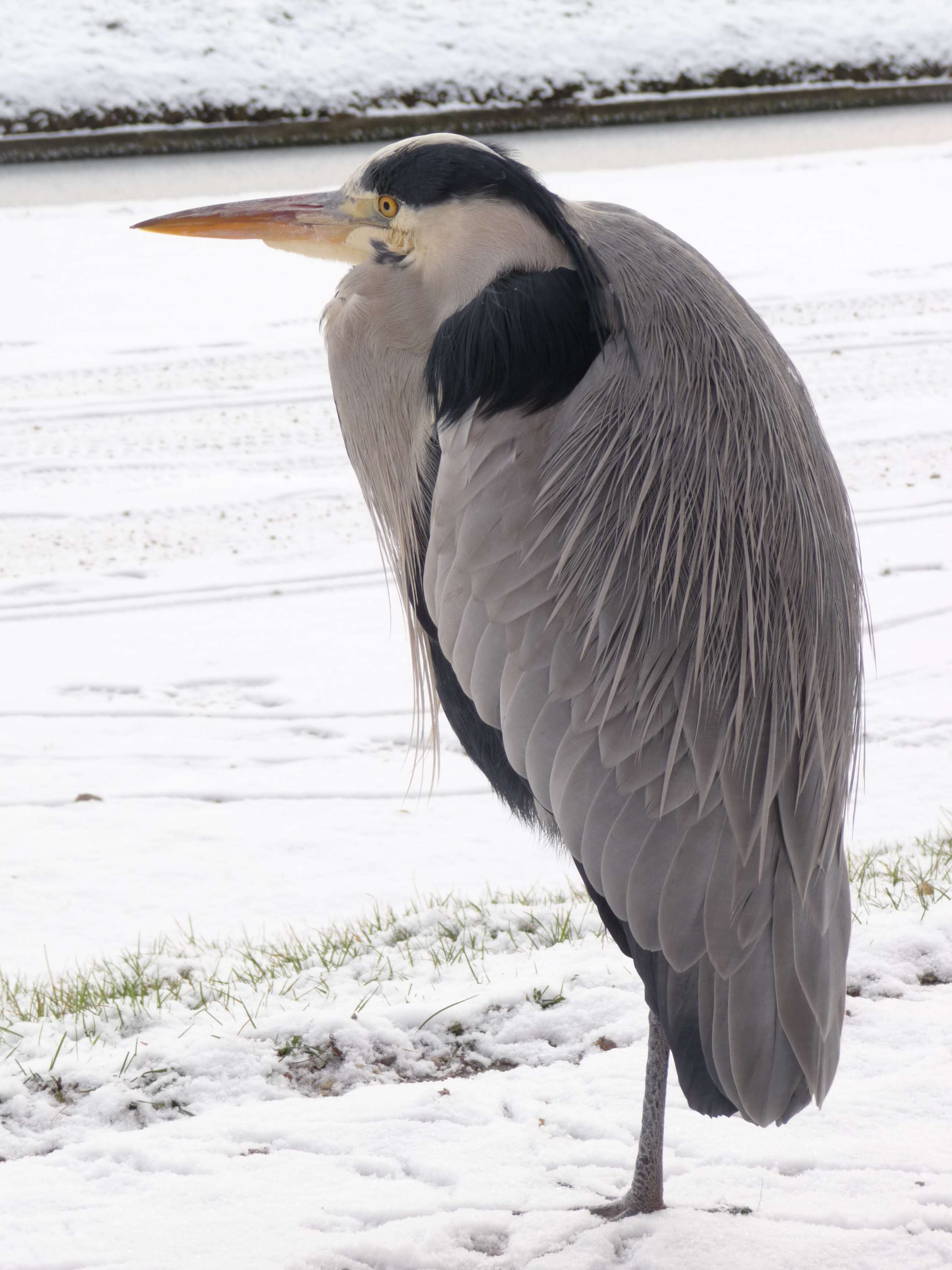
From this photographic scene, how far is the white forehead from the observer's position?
85.2 inches

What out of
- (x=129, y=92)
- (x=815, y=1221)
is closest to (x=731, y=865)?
(x=815, y=1221)

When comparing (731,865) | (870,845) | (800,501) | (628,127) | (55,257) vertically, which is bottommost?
(870,845)

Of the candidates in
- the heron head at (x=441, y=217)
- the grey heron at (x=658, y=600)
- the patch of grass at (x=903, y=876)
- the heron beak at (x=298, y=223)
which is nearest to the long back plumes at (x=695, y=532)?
the grey heron at (x=658, y=600)

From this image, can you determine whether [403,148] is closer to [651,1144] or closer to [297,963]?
[651,1144]

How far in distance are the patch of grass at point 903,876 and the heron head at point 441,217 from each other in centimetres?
199

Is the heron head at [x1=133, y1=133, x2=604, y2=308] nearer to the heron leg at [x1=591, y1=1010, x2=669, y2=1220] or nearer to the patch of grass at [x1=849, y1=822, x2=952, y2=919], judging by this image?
the heron leg at [x1=591, y1=1010, x2=669, y2=1220]

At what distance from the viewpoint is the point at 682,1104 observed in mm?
2809

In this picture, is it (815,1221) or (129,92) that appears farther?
(129,92)

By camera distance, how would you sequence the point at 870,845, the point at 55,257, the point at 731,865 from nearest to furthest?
1. the point at 731,865
2. the point at 870,845
3. the point at 55,257

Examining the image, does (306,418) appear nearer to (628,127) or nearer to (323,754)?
(323,754)

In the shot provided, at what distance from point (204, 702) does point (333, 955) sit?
220 centimetres

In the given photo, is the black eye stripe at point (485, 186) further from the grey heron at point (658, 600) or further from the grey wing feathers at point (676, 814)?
the grey wing feathers at point (676, 814)

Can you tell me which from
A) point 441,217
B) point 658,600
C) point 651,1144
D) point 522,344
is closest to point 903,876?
point 651,1144

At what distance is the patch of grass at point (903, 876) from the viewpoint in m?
3.47
